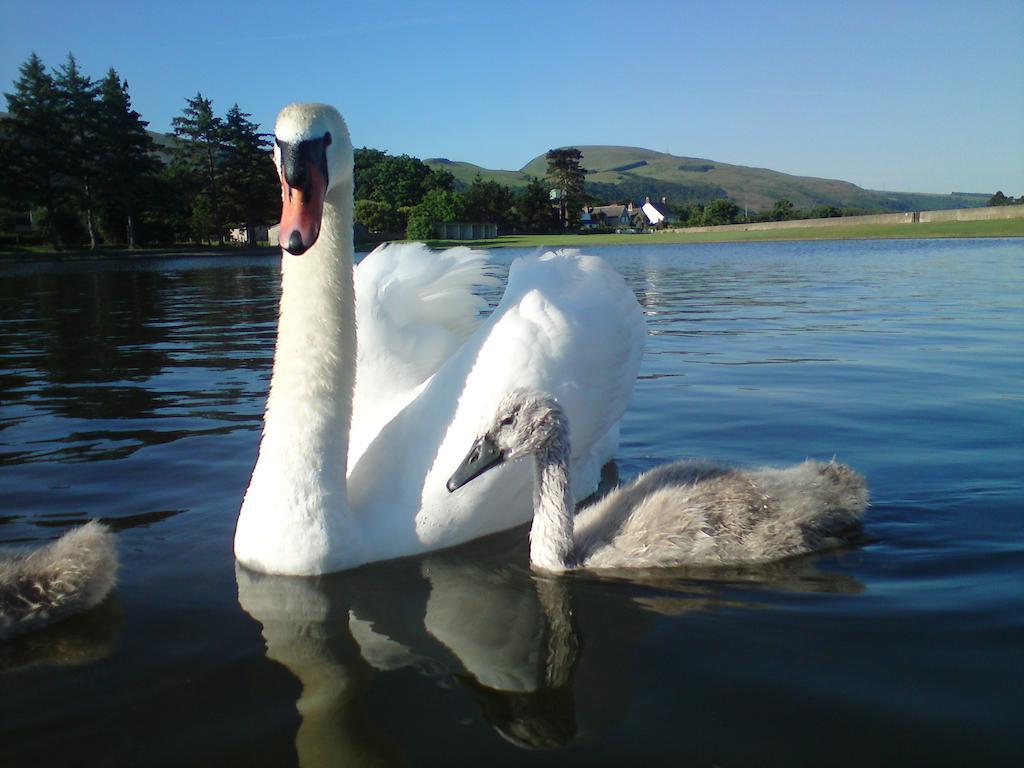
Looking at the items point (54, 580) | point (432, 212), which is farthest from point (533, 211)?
point (54, 580)

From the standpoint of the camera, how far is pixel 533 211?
145 metres

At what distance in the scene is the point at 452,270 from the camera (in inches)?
251

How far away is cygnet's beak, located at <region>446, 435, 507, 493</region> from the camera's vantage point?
4.39 meters

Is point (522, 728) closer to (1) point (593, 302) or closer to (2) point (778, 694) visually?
(2) point (778, 694)

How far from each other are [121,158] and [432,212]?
54416mm

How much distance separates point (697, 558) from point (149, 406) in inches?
223

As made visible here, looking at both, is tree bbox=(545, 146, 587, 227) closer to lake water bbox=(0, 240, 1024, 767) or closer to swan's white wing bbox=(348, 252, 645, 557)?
lake water bbox=(0, 240, 1024, 767)

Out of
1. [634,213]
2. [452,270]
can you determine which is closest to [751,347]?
[452,270]

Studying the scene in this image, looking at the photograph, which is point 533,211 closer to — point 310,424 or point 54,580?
point 310,424

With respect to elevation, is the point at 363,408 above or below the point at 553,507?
above

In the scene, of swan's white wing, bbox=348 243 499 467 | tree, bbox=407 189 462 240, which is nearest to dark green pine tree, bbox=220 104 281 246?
tree, bbox=407 189 462 240

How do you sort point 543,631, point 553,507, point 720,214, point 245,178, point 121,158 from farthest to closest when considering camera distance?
1. point 720,214
2. point 245,178
3. point 121,158
4. point 553,507
5. point 543,631

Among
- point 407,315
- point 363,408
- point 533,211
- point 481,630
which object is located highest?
point 533,211

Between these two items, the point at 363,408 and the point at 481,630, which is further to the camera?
the point at 363,408
